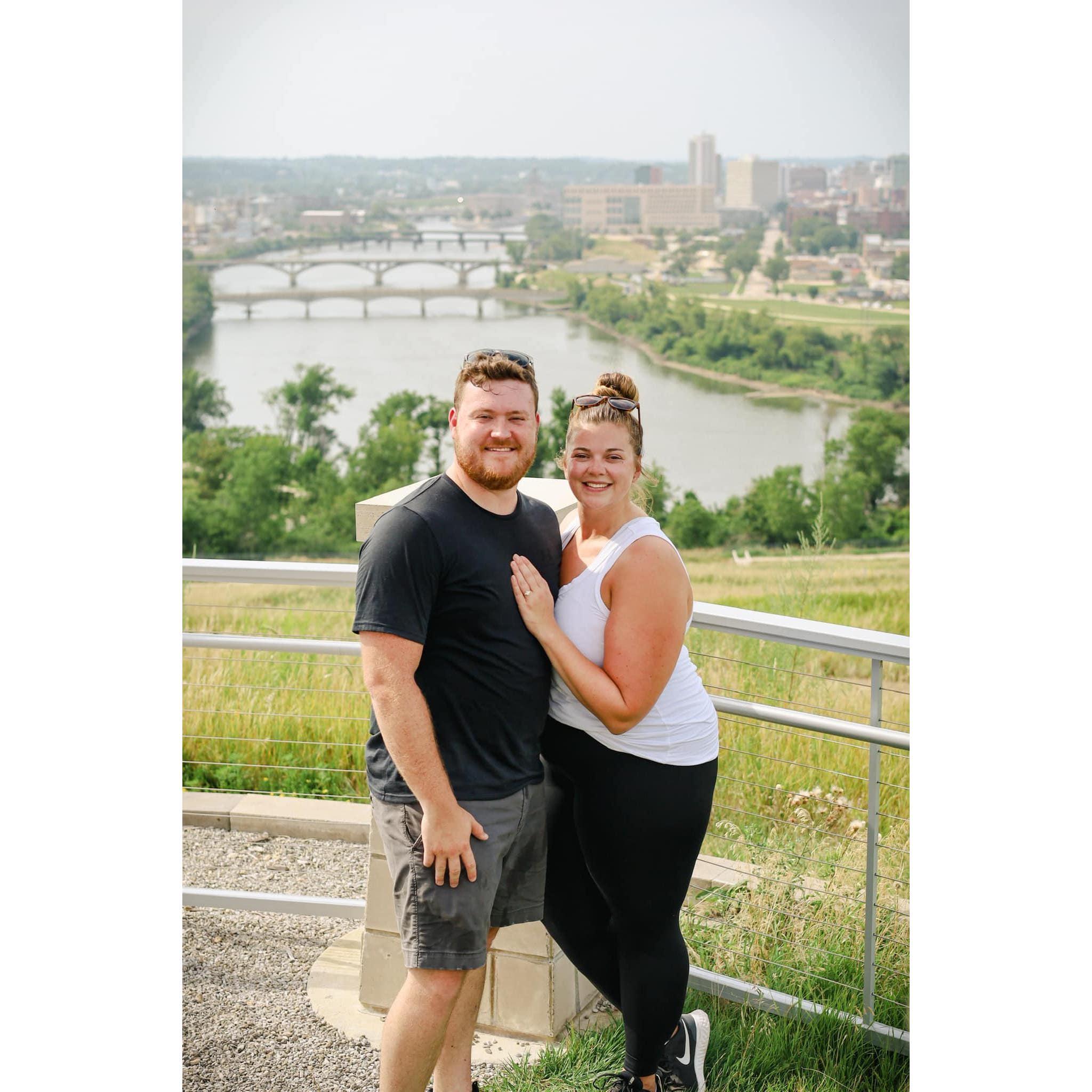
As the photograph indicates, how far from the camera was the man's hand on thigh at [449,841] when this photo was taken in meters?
1.71

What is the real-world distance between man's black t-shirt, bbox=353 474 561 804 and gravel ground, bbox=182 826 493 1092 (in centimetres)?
78

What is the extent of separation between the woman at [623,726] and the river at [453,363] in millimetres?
29361

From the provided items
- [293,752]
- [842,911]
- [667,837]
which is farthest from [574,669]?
[293,752]

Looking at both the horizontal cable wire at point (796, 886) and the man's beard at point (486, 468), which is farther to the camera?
the horizontal cable wire at point (796, 886)

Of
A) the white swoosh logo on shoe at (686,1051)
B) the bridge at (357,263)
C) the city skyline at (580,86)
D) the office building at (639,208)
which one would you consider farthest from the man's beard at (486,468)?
the city skyline at (580,86)

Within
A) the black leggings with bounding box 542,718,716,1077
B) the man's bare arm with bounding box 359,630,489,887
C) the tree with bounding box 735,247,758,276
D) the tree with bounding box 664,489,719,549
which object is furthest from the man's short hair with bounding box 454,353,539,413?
the tree with bounding box 735,247,758,276

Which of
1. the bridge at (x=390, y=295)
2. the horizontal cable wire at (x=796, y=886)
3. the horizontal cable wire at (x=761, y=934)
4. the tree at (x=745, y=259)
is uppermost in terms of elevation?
the tree at (x=745, y=259)

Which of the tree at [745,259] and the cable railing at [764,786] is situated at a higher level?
the tree at [745,259]

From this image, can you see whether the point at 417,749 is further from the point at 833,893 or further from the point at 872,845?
the point at 833,893

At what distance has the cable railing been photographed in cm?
219

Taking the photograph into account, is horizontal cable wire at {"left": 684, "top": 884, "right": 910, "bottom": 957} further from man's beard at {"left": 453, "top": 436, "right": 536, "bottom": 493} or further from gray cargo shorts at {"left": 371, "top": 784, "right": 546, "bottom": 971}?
man's beard at {"left": 453, "top": 436, "right": 536, "bottom": 493}

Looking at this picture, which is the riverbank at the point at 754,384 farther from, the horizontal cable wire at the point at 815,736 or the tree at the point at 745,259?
the horizontal cable wire at the point at 815,736
